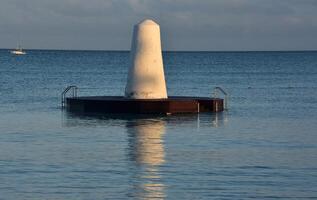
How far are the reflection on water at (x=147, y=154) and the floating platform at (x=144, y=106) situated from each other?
8.16 feet

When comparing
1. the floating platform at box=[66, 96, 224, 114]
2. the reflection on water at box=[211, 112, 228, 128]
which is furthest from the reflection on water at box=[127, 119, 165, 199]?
the floating platform at box=[66, 96, 224, 114]

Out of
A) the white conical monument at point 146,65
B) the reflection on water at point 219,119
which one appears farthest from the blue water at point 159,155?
the white conical monument at point 146,65

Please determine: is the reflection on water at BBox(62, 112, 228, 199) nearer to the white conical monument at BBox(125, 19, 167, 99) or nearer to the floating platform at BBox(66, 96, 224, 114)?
the floating platform at BBox(66, 96, 224, 114)

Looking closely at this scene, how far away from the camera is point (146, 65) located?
50156 millimetres

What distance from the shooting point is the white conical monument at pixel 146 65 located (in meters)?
50.0

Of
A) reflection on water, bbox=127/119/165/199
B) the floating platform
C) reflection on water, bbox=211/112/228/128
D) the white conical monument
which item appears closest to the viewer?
reflection on water, bbox=127/119/165/199

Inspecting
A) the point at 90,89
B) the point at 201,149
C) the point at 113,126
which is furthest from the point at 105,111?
the point at 90,89

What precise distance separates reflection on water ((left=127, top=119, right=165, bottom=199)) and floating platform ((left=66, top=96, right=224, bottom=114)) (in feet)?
8.16

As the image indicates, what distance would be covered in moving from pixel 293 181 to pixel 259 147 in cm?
797

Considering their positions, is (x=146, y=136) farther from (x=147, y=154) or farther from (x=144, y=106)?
(x=144, y=106)

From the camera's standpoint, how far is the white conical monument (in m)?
50.0

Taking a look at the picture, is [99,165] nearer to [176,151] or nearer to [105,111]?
[176,151]

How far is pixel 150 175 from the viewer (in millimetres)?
28562

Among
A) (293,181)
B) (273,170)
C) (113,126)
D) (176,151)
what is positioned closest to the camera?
(293,181)
